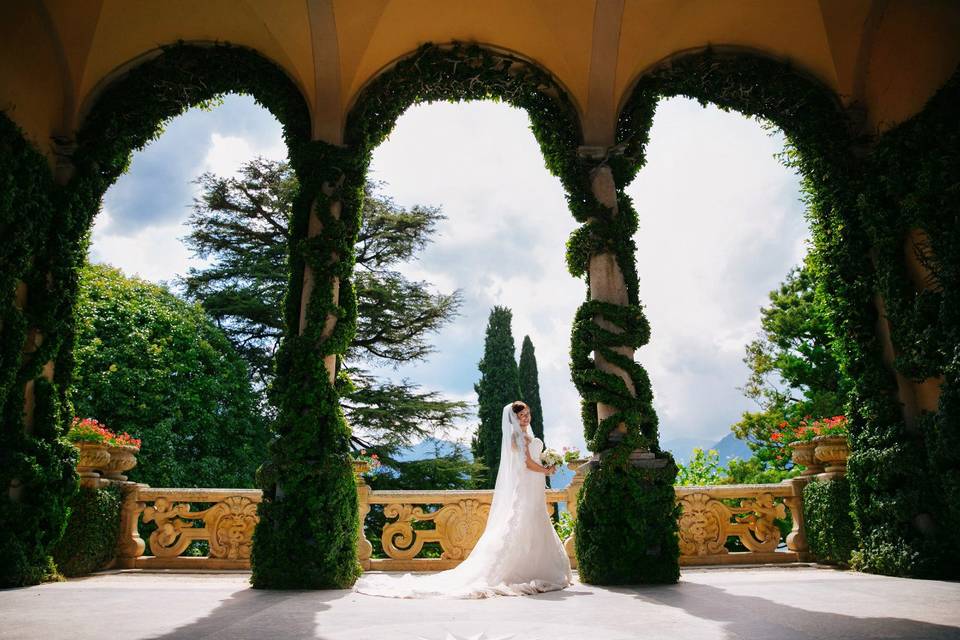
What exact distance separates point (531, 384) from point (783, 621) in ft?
64.9

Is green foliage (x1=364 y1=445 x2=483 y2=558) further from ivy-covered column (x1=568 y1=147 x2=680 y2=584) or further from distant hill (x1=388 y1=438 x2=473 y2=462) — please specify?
ivy-covered column (x1=568 y1=147 x2=680 y2=584)

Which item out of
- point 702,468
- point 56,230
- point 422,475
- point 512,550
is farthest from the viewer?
point 422,475

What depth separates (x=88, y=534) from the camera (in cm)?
714

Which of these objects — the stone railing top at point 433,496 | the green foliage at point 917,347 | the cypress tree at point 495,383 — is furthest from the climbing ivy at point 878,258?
the cypress tree at point 495,383

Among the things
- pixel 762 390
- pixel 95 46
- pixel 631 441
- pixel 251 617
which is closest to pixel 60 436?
pixel 251 617

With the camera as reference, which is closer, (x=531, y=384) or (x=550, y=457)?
(x=550, y=457)

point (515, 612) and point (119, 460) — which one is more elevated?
point (119, 460)

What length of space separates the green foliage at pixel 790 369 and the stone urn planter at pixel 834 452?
10355mm

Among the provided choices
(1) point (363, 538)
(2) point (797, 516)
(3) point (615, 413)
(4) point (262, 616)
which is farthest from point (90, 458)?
(2) point (797, 516)

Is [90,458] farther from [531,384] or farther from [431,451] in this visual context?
[531,384]

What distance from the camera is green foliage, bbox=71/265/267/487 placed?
468 inches

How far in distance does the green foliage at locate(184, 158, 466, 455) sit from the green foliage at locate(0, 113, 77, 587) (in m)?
8.95

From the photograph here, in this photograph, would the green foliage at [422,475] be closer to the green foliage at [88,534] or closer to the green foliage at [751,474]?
the green foliage at [751,474]

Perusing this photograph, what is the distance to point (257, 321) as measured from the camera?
16250mm
